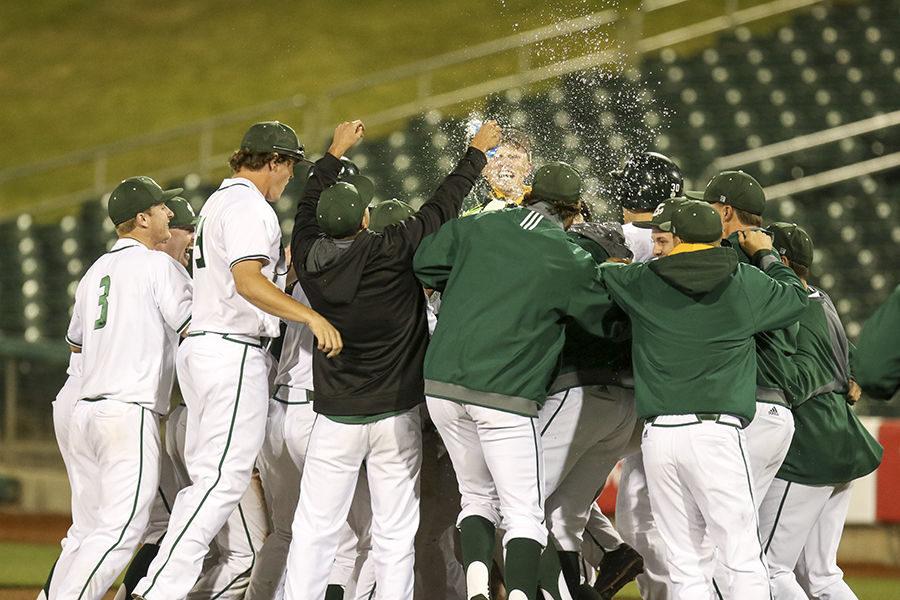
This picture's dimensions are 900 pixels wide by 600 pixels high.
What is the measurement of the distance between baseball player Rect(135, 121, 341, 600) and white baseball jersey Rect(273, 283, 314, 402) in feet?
0.76

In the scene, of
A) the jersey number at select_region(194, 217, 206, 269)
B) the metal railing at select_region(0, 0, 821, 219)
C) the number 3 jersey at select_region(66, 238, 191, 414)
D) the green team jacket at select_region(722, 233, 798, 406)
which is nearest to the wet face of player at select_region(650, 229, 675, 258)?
the green team jacket at select_region(722, 233, 798, 406)

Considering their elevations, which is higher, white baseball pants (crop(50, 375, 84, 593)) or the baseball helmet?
the baseball helmet

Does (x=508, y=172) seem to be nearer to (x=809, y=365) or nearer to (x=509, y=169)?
(x=509, y=169)

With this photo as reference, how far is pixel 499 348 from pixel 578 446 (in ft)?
2.12

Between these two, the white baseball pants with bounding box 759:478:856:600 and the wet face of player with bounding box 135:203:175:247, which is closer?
the white baseball pants with bounding box 759:478:856:600

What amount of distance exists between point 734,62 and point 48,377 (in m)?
8.88

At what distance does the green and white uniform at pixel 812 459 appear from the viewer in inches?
217

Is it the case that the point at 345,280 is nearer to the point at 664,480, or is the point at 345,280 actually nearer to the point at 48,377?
the point at 664,480

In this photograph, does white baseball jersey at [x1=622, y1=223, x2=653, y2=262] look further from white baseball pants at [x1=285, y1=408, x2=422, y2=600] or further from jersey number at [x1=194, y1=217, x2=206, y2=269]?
jersey number at [x1=194, y1=217, x2=206, y2=269]

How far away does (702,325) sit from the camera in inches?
193

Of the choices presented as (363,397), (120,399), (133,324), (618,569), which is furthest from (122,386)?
(618,569)

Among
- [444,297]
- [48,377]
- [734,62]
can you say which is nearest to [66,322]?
[48,377]

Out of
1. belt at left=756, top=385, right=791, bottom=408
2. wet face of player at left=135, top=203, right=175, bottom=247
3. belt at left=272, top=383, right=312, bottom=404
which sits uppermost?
wet face of player at left=135, top=203, right=175, bottom=247

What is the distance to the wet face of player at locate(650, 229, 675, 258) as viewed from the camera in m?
5.37
